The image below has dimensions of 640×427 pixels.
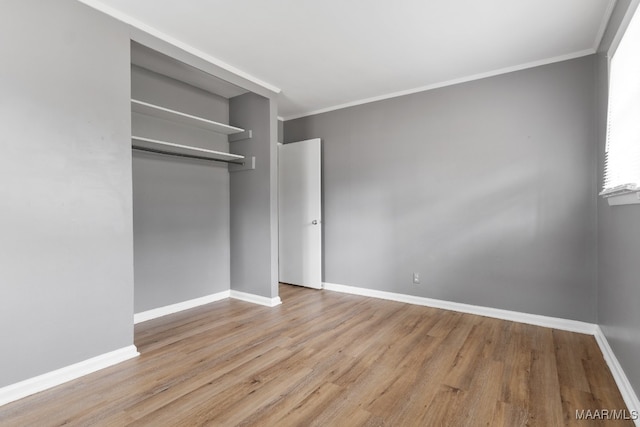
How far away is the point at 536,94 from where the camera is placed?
307 centimetres

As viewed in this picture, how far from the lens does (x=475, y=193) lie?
133 inches

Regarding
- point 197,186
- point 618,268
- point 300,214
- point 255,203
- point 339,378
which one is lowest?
point 339,378

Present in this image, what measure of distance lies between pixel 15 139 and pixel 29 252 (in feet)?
2.24

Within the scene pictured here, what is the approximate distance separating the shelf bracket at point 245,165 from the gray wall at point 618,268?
3.30 metres

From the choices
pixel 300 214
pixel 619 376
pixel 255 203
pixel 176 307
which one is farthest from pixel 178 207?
pixel 619 376

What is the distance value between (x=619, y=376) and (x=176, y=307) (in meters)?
3.77

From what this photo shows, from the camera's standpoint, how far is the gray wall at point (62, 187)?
186 cm

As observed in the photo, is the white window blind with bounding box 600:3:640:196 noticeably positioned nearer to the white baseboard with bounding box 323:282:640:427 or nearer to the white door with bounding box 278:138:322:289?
the white baseboard with bounding box 323:282:640:427

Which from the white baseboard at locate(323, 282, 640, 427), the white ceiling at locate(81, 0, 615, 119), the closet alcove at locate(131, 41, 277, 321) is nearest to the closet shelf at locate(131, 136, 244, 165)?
the closet alcove at locate(131, 41, 277, 321)

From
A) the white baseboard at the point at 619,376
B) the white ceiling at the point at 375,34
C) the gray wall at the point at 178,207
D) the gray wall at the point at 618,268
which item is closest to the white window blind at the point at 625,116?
the gray wall at the point at 618,268

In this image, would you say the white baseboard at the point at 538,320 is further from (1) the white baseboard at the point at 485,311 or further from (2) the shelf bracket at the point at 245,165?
(2) the shelf bracket at the point at 245,165

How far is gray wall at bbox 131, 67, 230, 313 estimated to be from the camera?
315 centimetres

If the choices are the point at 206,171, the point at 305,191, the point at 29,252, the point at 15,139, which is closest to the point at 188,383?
the point at 29,252

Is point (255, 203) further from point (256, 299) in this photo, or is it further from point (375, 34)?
point (375, 34)
